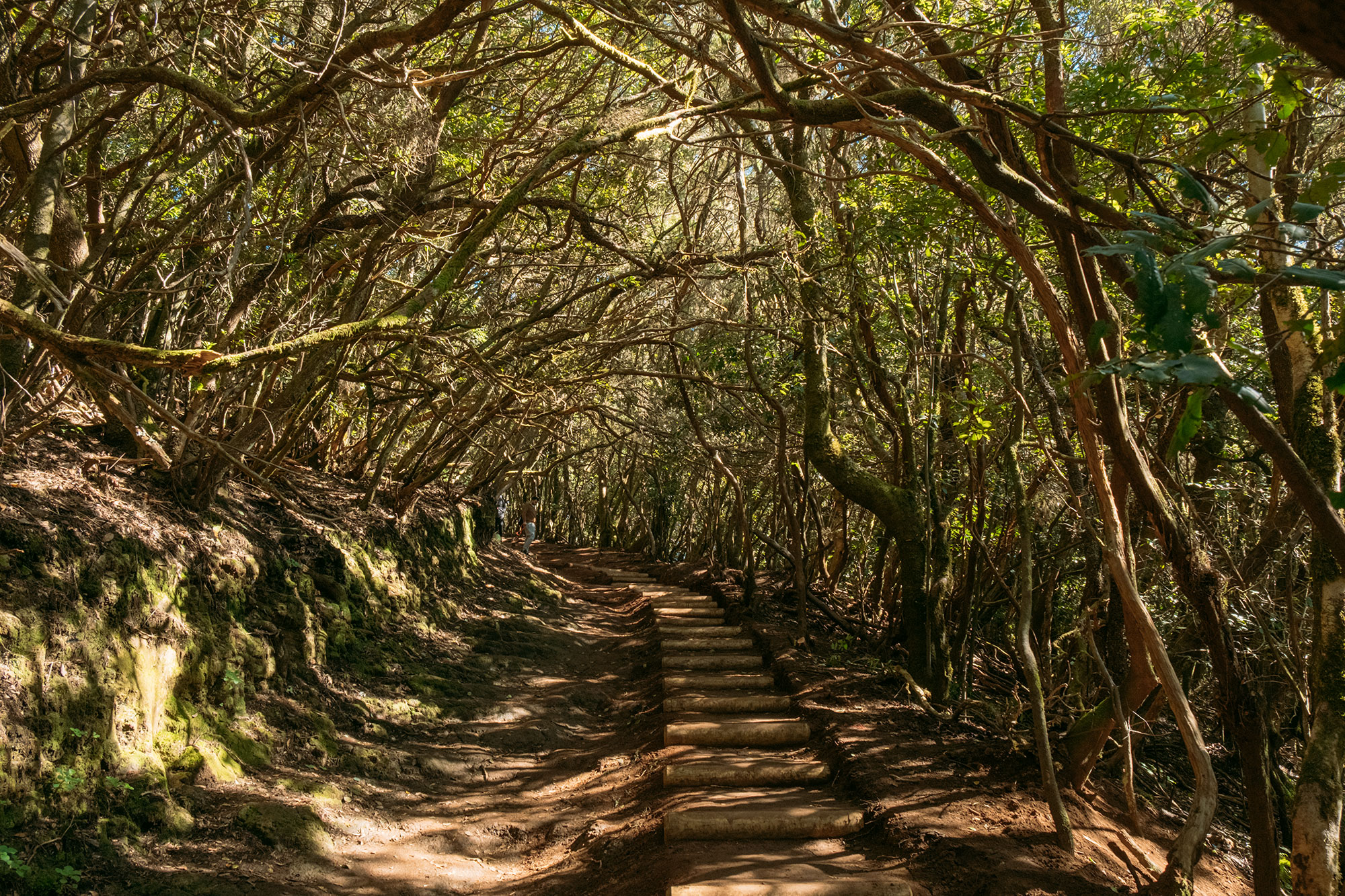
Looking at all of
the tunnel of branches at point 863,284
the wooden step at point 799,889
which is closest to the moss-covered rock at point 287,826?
the tunnel of branches at point 863,284

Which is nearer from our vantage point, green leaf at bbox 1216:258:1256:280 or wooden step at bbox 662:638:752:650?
green leaf at bbox 1216:258:1256:280

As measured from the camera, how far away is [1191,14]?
530 centimetres

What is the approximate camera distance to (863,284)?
7.30 metres

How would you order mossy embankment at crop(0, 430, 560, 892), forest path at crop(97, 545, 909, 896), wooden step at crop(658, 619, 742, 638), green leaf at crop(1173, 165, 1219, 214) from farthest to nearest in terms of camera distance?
wooden step at crop(658, 619, 742, 638), forest path at crop(97, 545, 909, 896), mossy embankment at crop(0, 430, 560, 892), green leaf at crop(1173, 165, 1219, 214)

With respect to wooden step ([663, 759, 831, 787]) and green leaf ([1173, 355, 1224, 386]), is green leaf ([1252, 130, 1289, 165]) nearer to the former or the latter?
green leaf ([1173, 355, 1224, 386])

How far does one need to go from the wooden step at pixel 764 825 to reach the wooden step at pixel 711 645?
12.9 ft

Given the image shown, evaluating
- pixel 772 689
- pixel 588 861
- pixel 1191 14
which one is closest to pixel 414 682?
pixel 588 861

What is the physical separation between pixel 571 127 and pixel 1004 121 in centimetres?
549

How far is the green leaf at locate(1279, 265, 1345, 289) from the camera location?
1.47 m

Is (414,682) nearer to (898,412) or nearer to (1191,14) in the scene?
(898,412)

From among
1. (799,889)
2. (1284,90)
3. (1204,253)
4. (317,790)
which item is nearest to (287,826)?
(317,790)

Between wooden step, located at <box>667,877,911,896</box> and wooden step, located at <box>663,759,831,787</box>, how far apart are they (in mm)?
1429

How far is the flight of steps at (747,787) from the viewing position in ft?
12.7

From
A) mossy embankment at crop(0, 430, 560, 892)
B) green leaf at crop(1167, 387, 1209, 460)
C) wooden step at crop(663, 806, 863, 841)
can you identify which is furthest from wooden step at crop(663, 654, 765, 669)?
green leaf at crop(1167, 387, 1209, 460)
